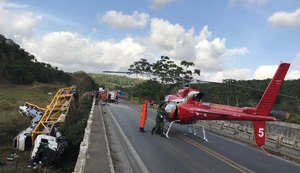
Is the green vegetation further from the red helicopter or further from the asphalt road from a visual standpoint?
the asphalt road

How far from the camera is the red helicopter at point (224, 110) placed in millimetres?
15570

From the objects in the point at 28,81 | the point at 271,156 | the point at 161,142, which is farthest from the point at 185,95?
the point at 28,81

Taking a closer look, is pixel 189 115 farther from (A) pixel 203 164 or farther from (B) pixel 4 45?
(B) pixel 4 45

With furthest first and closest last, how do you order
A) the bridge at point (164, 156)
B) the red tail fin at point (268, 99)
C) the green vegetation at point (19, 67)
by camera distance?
the green vegetation at point (19, 67), the red tail fin at point (268, 99), the bridge at point (164, 156)

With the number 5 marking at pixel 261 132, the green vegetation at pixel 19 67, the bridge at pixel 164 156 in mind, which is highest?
the green vegetation at pixel 19 67

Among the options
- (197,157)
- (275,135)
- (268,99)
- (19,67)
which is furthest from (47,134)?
(19,67)

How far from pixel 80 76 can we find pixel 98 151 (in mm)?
96458

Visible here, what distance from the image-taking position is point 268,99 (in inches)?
638

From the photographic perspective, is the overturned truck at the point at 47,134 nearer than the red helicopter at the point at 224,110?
No

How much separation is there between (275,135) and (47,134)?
14.1 m

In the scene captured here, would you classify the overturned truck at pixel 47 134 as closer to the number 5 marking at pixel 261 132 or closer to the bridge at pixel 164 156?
the bridge at pixel 164 156

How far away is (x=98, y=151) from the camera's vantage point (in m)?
13.7

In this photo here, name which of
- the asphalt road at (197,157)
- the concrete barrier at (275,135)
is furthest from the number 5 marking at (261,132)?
the concrete barrier at (275,135)

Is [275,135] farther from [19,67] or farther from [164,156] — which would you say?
[19,67]
